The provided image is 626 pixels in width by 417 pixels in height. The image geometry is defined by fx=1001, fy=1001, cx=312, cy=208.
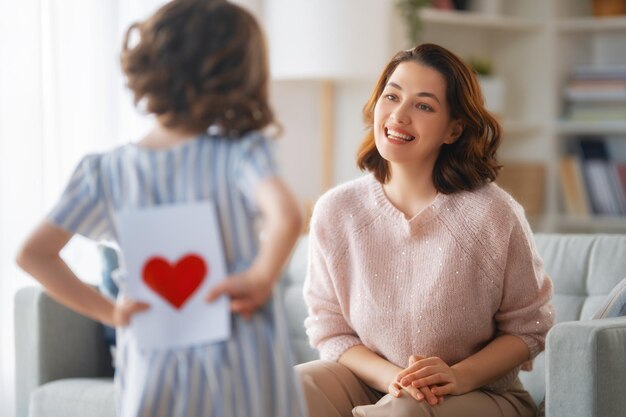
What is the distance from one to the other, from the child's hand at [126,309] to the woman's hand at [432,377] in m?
0.73

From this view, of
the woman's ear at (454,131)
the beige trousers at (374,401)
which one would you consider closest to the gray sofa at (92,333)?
the beige trousers at (374,401)

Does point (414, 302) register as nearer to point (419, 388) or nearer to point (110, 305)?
point (419, 388)

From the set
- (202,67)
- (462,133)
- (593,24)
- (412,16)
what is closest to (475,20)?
(412,16)

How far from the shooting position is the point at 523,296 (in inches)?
76.5

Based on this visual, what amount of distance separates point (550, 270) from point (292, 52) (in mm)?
1307

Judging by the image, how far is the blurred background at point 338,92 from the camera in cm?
278

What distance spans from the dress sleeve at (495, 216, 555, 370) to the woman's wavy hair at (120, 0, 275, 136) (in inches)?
34.6

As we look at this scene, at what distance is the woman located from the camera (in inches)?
75.5

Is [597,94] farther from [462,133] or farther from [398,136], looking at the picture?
[398,136]

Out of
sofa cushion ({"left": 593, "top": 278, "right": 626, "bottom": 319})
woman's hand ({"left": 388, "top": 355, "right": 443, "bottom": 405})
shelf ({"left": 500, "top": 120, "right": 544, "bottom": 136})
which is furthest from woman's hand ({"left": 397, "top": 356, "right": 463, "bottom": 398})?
shelf ({"left": 500, "top": 120, "right": 544, "bottom": 136})

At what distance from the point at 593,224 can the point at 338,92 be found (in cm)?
119

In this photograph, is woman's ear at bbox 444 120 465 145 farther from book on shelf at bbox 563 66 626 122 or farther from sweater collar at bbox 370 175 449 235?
book on shelf at bbox 563 66 626 122

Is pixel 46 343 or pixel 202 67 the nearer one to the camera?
pixel 202 67

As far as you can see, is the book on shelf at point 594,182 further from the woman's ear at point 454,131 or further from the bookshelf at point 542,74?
the woman's ear at point 454,131
